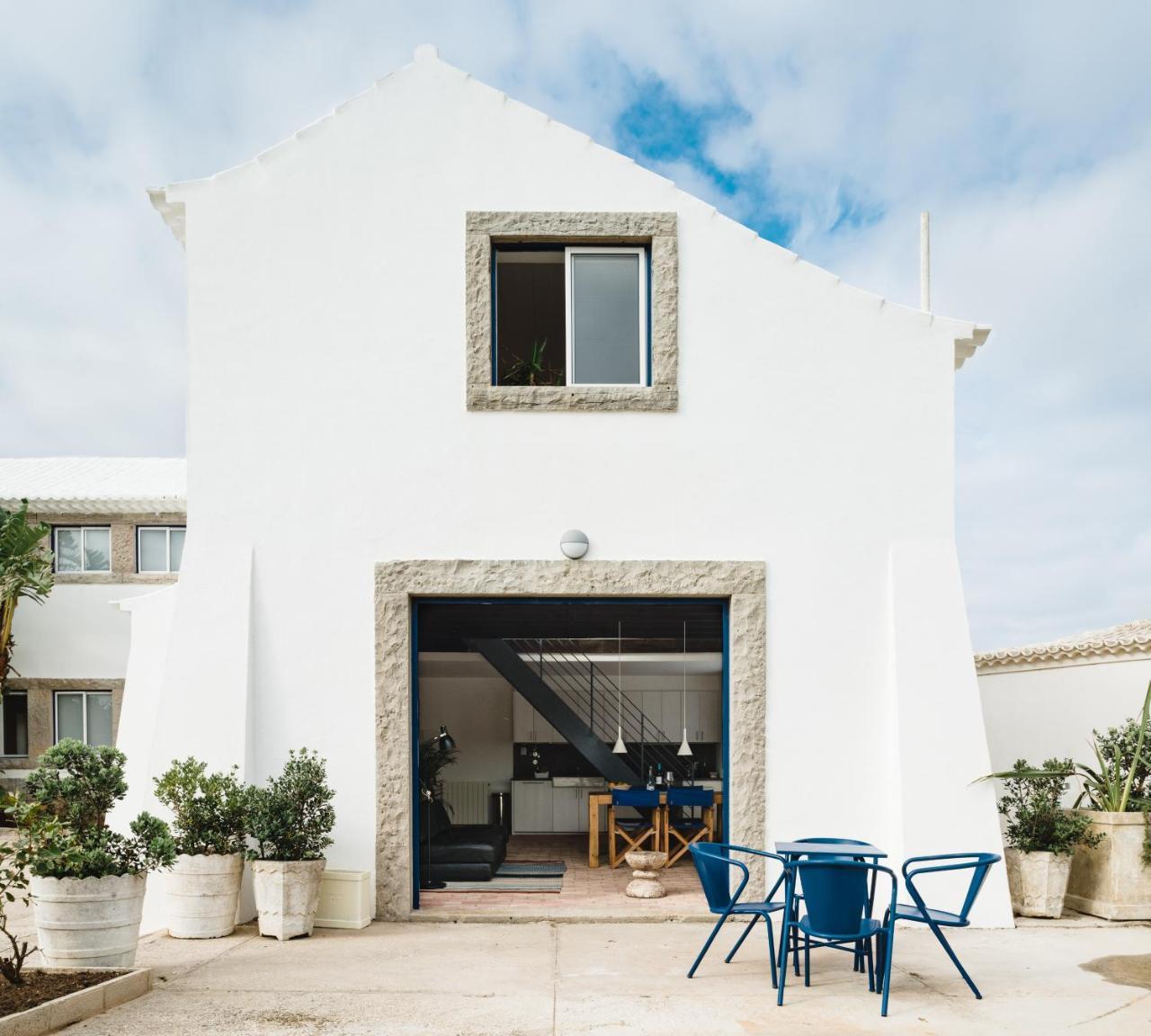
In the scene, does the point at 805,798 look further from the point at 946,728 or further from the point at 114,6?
the point at 114,6

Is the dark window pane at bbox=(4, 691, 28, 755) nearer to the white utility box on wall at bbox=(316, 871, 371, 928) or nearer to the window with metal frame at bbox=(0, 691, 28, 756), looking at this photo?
the window with metal frame at bbox=(0, 691, 28, 756)

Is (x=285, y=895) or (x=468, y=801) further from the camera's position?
(x=468, y=801)

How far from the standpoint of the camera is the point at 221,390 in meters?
8.53

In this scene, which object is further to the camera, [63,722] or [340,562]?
[63,722]

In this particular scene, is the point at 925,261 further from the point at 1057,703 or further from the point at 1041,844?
the point at 1057,703

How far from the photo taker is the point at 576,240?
870 cm

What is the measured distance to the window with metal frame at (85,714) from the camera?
52.8 ft

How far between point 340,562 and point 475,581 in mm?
1112

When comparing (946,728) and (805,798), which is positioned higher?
(946,728)

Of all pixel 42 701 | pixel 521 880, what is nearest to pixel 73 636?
pixel 42 701

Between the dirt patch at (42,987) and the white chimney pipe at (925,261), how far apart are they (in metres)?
8.05

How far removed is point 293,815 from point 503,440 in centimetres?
→ 331

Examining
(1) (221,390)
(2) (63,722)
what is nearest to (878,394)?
(1) (221,390)

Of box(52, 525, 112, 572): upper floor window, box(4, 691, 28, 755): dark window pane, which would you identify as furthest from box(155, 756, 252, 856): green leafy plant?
box(4, 691, 28, 755): dark window pane
